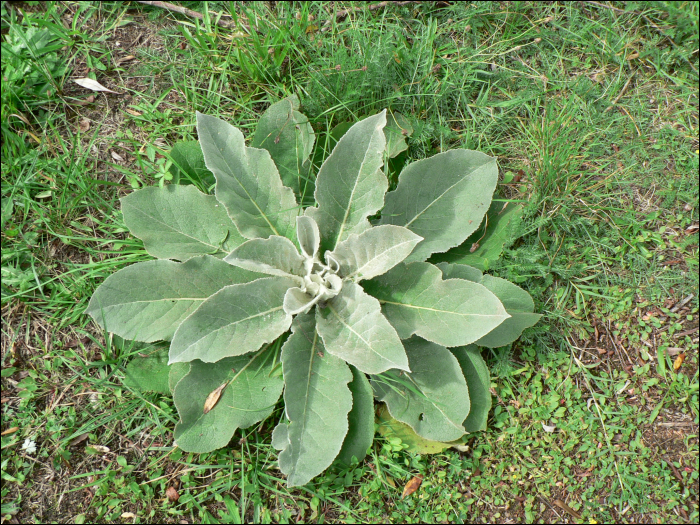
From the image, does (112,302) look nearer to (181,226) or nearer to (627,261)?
(181,226)

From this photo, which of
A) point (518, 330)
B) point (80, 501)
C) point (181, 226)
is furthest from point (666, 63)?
point (80, 501)

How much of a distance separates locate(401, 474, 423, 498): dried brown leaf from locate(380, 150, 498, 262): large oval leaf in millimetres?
1290

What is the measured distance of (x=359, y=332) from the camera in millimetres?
2396

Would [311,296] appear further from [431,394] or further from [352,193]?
[431,394]

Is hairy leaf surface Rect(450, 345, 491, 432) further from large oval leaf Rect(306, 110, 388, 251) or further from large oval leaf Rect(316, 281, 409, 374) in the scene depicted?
large oval leaf Rect(306, 110, 388, 251)

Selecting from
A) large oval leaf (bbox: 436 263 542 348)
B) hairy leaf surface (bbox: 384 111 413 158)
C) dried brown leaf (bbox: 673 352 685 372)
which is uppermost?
hairy leaf surface (bbox: 384 111 413 158)

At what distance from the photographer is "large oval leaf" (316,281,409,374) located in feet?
7.38

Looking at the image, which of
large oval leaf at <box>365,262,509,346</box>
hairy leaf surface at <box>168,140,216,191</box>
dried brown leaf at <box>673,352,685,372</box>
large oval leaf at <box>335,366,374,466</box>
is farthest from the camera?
dried brown leaf at <box>673,352,685,372</box>

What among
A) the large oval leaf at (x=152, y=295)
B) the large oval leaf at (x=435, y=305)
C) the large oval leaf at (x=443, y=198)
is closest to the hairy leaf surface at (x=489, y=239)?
the large oval leaf at (x=443, y=198)

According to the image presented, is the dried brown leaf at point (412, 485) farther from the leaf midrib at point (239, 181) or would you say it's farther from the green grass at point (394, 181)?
the leaf midrib at point (239, 181)

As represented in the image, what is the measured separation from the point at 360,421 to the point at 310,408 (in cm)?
36

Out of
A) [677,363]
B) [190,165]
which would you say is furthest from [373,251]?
[677,363]

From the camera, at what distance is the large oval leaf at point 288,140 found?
2.82 metres

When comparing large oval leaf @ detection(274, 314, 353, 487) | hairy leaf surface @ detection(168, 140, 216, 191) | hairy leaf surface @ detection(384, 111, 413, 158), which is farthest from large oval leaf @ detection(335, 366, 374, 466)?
hairy leaf surface @ detection(168, 140, 216, 191)
